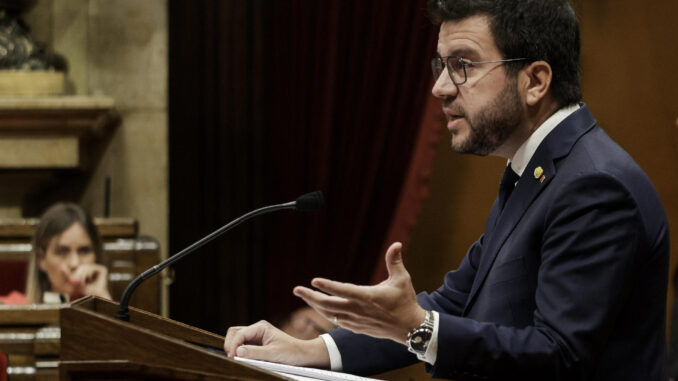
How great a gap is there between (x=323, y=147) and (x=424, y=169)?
0.50 m

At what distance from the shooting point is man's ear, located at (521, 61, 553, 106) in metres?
1.82

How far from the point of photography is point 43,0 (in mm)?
4723

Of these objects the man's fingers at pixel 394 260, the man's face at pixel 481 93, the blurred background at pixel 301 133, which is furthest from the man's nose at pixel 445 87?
the blurred background at pixel 301 133

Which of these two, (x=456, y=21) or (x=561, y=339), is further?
(x=456, y=21)

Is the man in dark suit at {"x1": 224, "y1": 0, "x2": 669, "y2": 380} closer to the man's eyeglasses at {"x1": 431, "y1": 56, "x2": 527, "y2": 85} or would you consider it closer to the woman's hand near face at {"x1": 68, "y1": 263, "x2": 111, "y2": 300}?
the man's eyeglasses at {"x1": 431, "y1": 56, "x2": 527, "y2": 85}

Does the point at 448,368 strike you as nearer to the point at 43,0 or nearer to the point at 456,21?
the point at 456,21

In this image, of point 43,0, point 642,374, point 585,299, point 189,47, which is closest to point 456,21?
point 585,299

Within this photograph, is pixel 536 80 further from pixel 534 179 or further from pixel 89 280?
pixel 89 280

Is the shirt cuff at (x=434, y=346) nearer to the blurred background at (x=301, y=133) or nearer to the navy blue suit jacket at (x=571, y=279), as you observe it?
the navy blue suit jacket at (x=571, y=279)

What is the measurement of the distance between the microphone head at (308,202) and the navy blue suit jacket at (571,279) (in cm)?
38

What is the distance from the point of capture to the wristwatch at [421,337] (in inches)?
58.9

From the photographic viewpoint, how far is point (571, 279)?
1.52 m

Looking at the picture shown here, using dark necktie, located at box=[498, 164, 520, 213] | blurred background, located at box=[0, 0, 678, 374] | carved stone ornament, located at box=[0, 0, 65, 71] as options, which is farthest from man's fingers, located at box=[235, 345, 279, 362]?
carved stone ornament, located at box=[0, 0, 65, 71]

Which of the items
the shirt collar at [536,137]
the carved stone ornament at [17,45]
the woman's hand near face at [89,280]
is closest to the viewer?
the shirt collar at [536,137]
